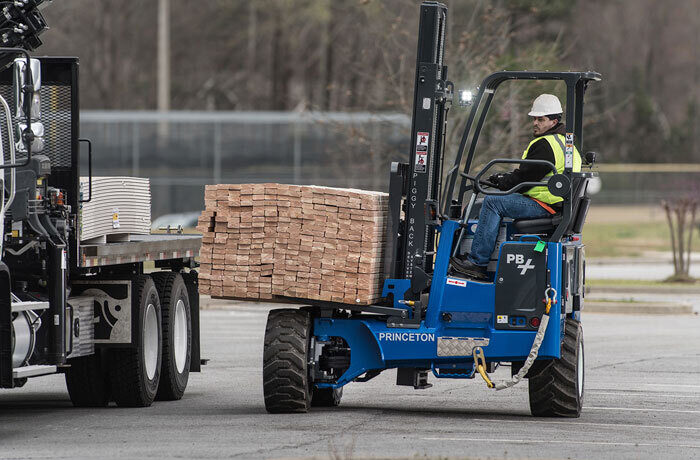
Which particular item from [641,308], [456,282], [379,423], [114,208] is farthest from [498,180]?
[641,308]

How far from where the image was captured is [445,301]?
12.5 meters

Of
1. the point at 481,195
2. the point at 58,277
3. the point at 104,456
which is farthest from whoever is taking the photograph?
the point at 481,195

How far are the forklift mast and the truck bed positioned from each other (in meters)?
2.39

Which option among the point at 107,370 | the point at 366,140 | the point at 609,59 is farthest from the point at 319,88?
the point at 107,370

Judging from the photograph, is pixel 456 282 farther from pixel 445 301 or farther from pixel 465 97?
pixel 465 97

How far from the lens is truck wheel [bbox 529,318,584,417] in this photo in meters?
12.6

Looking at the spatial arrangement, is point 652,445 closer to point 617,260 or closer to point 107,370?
point 107,370

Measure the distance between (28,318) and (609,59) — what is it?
7700cm

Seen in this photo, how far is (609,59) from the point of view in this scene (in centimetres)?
8594

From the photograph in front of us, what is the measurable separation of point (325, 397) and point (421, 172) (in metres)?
2.32

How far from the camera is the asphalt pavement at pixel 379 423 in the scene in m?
10.6

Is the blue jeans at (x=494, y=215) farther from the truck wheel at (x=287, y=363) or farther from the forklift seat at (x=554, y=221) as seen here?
the truck wheel at (x=287, y=363)

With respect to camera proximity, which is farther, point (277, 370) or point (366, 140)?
point (366, 140)

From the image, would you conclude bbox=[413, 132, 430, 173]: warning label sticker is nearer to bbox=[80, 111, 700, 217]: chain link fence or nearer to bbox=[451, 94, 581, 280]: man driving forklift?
bbox=[451, 94, 581, 280]: man driving forklift
